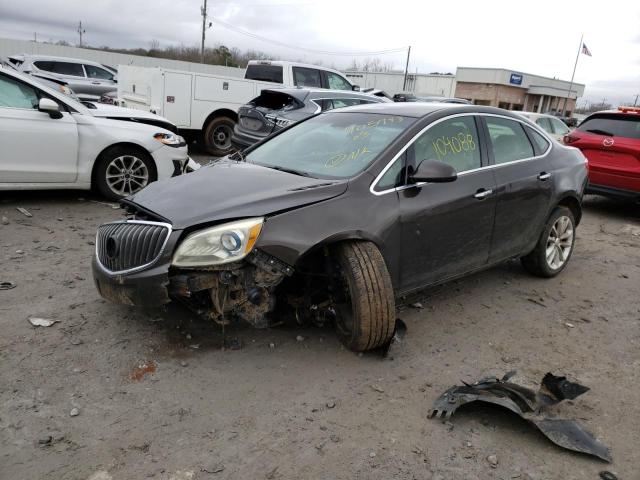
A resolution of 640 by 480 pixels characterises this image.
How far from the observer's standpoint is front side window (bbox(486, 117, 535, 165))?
458 centimetres

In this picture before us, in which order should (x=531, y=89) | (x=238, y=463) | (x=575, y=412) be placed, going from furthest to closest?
(x=531, y=89)
(x=575, y=412)
(x=238, y=463)

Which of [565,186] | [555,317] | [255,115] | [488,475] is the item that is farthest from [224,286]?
[255,115]

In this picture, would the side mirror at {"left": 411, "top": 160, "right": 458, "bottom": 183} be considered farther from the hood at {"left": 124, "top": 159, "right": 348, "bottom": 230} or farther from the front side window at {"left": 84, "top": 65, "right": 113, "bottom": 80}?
the front side window at {"left": 84, "top": 65, "right": 113, "bottom": 80}

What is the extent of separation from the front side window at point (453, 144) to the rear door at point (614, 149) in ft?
16.8

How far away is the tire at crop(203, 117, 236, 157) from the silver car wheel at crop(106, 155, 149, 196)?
420cm

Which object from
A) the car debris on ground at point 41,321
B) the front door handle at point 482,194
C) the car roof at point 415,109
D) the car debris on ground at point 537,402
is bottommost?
the car debris on ground at point 41,321

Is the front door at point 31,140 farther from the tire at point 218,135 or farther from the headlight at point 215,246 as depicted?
the tire at point 218,135

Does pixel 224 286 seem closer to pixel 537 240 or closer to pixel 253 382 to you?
pixel 253 382

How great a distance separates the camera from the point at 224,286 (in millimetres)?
3229

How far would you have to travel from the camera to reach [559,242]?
5406 mm

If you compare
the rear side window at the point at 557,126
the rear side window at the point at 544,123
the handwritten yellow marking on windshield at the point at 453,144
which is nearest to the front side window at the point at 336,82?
the rear side window at the point at 544,123

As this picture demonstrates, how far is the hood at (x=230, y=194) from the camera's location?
3.25 metres

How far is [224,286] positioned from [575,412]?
2227 millimetres

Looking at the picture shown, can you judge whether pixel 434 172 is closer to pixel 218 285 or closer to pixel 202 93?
pixel 218 285
